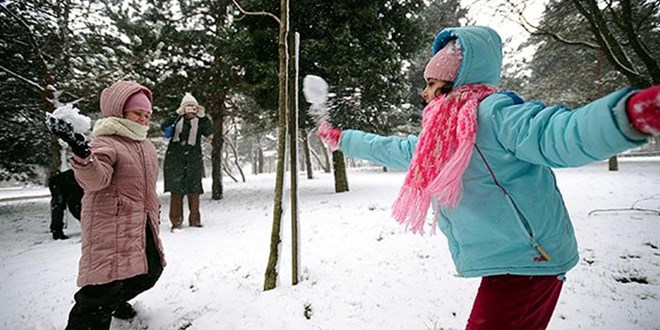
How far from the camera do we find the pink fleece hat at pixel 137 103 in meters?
2.40

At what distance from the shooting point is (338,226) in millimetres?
5500

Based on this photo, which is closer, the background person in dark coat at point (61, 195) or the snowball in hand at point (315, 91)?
the snowball in hand at point (315, 91)

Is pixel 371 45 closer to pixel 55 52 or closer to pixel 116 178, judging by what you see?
pixel 116 178

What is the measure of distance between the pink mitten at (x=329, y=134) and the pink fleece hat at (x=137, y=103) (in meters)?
1.41

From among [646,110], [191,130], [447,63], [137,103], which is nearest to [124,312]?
[137,103]

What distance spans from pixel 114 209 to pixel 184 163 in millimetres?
4373

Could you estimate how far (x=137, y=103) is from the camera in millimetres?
2416

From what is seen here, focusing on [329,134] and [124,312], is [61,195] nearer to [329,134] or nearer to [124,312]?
[124,312]

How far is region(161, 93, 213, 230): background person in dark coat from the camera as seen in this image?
616cm

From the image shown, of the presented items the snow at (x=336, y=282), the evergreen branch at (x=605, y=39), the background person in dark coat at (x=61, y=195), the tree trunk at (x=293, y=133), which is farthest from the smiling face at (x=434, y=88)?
the background person in dark coat at (x=61, y=195)

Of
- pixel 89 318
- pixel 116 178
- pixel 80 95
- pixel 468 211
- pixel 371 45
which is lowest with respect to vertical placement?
pixel 89 318

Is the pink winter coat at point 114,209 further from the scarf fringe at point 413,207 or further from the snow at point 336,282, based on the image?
the scarf fringe at point 413,207

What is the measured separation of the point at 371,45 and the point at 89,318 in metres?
7.77

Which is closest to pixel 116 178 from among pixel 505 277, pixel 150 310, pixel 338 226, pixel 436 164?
pixel 150 310
